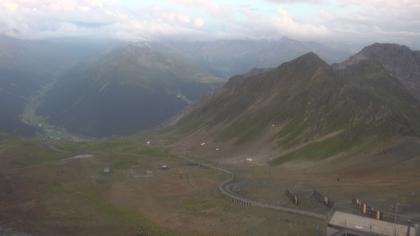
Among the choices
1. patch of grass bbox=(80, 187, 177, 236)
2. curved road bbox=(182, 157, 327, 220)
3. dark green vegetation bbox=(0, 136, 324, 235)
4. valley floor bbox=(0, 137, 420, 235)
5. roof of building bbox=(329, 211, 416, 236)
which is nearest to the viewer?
roof of building bbox=(329, 211, 416, 236)

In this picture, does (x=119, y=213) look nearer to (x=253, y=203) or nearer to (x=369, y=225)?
(x=253, y=203)

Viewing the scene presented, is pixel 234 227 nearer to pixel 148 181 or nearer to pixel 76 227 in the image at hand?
pixel 76 227

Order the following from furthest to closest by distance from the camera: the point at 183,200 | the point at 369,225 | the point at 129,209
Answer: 1. the point at 183,200
2. the point at 129,209
3. the point at 369,225

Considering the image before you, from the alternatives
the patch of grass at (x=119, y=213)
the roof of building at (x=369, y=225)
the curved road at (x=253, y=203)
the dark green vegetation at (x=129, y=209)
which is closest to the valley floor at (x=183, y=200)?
the patch of grass at (x=119, y=213)

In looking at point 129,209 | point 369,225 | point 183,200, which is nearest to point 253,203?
point 183,200

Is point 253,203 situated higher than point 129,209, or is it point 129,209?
point 253,203

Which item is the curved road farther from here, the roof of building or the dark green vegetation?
the roof of building

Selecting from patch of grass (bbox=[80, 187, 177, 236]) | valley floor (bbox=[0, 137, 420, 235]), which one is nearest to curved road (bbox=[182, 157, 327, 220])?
valley floor (bbox=[0, 137, 420, 235])

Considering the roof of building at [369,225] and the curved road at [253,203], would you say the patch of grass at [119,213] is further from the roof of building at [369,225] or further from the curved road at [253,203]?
the roof of building at [369,225]
